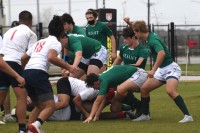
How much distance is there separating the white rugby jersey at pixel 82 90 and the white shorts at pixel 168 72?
1247 mm

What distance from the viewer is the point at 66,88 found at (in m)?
12.9

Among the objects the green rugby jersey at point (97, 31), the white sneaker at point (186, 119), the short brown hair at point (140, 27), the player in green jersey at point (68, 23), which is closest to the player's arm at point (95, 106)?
the short brown hair at point (140, 27)

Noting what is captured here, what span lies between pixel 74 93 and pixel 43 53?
8.40 ft

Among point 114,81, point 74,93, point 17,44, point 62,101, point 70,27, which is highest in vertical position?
point 70,27

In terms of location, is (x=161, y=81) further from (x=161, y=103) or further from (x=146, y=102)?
(x=161, y=103)

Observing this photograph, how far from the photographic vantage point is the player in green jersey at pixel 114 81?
40.8 ft

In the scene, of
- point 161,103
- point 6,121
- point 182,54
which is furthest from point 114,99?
point 182,54

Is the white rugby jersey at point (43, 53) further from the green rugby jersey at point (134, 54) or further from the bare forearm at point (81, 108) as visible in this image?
the green rugby jersey at point (134, 54)

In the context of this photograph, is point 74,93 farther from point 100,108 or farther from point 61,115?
point 100,108

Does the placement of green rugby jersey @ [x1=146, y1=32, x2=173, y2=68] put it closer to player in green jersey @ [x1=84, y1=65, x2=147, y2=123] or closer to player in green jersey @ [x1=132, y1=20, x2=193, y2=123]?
player in green jersey @ [x1=132, y1=20, x2=193, y2=123]

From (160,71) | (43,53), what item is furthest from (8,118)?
(160,71)

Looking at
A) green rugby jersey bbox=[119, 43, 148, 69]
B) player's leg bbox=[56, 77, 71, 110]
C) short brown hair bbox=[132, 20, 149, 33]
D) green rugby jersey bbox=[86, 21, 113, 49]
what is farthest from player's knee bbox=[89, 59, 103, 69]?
short brown hair bbox=[132, 20, 149, 33]

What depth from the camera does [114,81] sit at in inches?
498

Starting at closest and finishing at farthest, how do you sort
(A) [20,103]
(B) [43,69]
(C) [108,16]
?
(B) [43,69]
(A) [20,103]
(C) [108,16]
